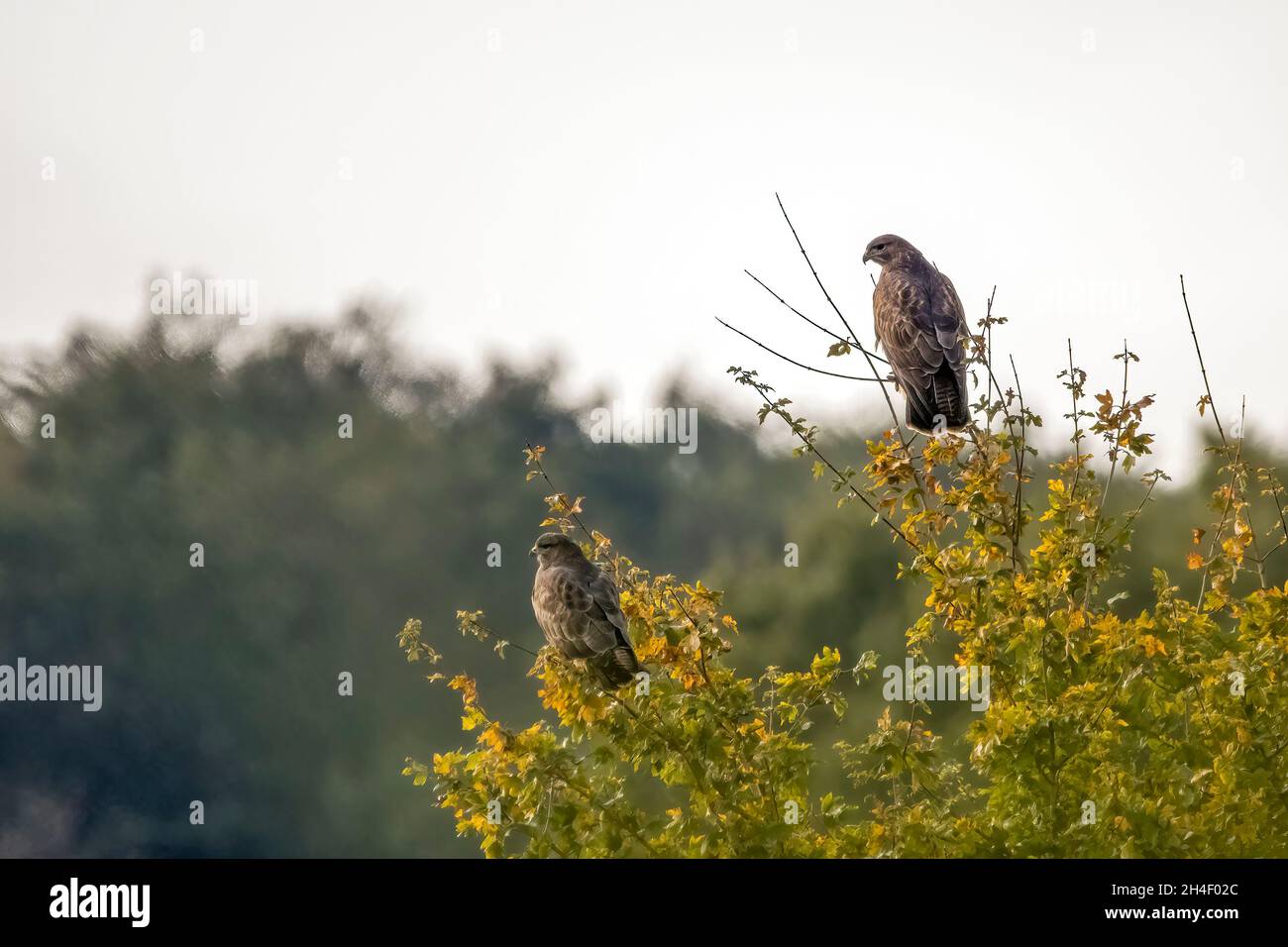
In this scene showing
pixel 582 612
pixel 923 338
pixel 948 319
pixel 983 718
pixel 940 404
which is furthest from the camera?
pixel 948 319

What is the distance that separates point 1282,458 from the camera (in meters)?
16.0

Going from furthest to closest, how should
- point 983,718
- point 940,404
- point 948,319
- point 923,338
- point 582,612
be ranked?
point 948,319, point 923,338, point 940,404, point 582,612, point 983,718

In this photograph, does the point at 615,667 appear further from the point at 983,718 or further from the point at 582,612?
the point at 983,718

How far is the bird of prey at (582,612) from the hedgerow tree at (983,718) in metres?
0.08

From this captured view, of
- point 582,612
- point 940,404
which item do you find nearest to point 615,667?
point 582,612

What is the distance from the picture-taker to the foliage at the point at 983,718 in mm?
4969

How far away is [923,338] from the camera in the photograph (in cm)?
699

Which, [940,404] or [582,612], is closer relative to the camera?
[582,612]

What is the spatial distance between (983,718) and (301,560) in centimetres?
2196

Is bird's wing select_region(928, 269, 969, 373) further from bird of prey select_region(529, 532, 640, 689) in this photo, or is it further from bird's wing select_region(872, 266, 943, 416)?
bird of prey select_region(529, 532, 640, 689)

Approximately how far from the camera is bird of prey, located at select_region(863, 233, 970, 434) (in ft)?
22.2

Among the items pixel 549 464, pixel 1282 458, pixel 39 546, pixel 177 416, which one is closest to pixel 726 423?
pixel 549 464

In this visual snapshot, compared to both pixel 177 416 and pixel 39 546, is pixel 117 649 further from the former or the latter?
pixel 177 416

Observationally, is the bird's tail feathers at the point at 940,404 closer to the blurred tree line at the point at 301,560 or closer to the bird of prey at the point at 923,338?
the bird of prey at the point at 923,338
